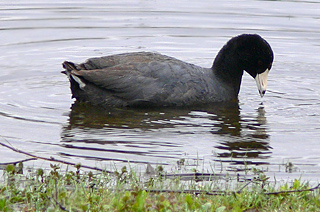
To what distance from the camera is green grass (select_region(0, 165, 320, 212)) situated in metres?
4.41

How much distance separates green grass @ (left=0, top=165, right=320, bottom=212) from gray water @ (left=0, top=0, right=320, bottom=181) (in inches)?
27.2

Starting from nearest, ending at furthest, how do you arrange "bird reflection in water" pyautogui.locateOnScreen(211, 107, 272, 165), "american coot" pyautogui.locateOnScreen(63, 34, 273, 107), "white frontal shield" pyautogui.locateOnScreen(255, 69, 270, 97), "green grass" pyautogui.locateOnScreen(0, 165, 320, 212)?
"green grass" pyautogui.locateOnScreen(0, 165, 320, 212) < "bird reflection in water" pyautogui.locateOnScreen(211, 107, 272, 165) < "american coot" pyautogui.locateOnScreen(63, 34, 273, 107) < "white frontal shield" pyautogui.locateOnScreen(255, 69, 270, 97)

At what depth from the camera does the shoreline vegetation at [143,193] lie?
442 cm

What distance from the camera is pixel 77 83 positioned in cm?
827

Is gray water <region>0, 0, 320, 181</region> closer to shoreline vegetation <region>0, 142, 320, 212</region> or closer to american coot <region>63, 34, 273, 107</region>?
american coot <region>63, 34, 273, 107</region>

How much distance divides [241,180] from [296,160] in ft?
3.13

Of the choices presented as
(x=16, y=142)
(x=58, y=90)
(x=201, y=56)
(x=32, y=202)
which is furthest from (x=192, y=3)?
(x=32, y=202)

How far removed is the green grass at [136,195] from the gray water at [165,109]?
0.69 metres

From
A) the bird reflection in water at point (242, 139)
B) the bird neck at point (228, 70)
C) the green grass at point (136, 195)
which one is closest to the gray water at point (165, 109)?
the bird reflection in water at point (242, 139)

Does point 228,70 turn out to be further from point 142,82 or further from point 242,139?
point 242,139

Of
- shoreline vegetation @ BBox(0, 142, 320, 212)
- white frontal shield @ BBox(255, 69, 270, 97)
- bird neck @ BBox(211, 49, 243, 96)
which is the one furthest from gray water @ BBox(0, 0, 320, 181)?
shoreline vegetation @ BBox(0, 142, 320, 212)

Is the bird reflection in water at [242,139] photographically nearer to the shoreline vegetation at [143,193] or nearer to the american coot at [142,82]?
the american coot at [142,82]

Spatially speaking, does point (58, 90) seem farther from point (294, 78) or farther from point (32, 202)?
point (32, 202)

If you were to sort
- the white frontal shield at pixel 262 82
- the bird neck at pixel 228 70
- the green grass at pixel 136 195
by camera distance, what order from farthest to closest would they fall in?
1. the bird neck at pixel 228 70
2. the white frontal shield at pixel 262 82
3. the green grass at pixel 136 195
